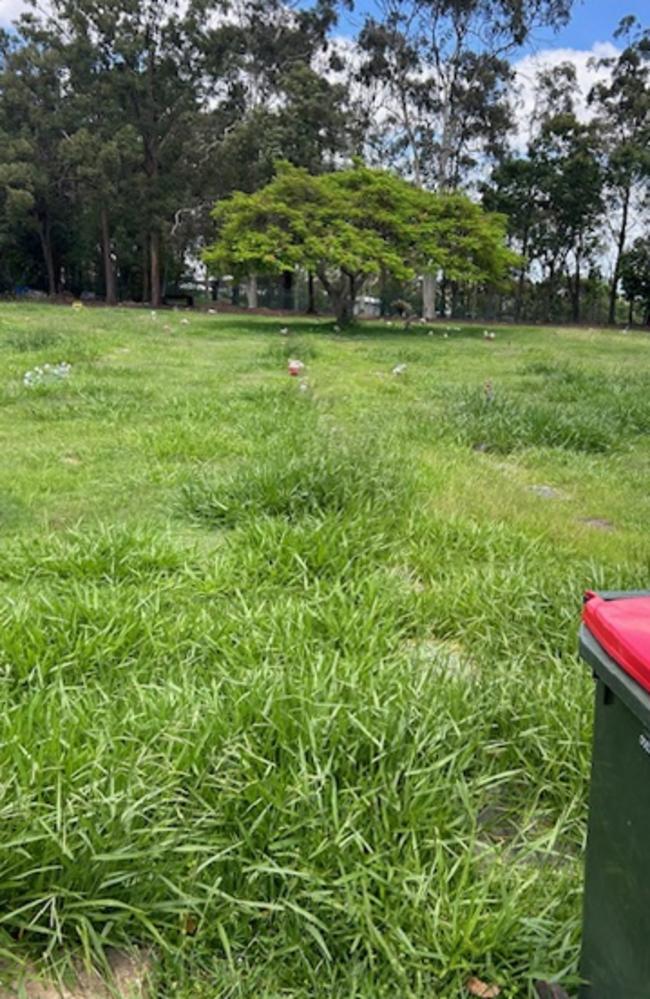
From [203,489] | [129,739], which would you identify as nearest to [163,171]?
[203,489]

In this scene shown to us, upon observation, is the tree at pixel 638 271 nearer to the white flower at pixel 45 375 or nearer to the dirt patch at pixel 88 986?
the white flower at pixel 45 375

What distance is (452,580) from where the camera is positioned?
2508mm

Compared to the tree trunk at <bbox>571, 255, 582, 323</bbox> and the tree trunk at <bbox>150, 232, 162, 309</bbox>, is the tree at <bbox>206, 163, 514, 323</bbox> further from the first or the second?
the tree trunk at <bbox>571, 255, 582, 323</bbox>

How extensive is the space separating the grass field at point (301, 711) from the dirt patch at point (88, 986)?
0.03m

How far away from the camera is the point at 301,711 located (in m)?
1.60

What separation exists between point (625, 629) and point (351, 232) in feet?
51.9

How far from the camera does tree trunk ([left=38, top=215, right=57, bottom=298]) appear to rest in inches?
1075

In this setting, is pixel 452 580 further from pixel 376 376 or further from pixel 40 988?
pixel 376 376

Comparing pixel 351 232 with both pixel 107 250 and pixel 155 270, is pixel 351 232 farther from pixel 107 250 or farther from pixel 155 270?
pixel 107 250

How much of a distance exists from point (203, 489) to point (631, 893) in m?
2.62

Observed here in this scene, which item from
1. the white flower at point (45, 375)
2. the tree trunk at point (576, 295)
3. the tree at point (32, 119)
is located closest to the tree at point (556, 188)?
the tree trunk at point (576, 295)

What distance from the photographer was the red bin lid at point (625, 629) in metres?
0.81

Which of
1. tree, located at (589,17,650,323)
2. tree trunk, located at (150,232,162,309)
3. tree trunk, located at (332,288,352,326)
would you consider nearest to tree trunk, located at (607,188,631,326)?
tree, located at (589,17,650,323)

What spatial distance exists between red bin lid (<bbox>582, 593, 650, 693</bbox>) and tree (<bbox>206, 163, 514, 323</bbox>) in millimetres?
14943
